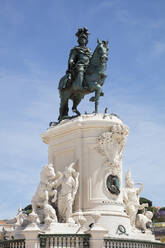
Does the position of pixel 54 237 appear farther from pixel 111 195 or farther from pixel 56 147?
pixel 56 147

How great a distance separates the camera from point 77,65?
61.9ft

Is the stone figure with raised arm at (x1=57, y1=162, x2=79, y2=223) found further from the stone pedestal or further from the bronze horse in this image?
the bronze horse

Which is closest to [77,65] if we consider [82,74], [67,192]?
[82,74]

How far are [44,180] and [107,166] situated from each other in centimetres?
238

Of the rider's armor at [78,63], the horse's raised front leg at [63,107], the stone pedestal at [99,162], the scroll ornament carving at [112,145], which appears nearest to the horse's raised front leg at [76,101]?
the horse's raised front leg at [63,107]

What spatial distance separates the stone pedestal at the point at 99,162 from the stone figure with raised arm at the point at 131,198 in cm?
118

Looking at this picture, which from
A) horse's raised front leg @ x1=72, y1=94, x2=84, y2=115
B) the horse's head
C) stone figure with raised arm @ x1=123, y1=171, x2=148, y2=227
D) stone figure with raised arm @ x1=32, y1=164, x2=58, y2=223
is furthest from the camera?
horse's raised front leg @ x1=72, y1=94, x2=84, y2=115

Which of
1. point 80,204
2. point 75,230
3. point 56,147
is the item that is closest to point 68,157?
point 56,147

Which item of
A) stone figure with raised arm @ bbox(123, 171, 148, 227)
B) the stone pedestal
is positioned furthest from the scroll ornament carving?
stone figure with raised arm @ bbox(123, 171, 148, 227)

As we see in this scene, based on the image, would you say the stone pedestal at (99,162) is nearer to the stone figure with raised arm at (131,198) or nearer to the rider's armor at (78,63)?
the stone figure with raised arm at (131,198)

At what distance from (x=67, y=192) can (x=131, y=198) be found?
3.37 metres

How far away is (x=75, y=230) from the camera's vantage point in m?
15.7

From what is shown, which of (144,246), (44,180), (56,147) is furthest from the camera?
(56,147)

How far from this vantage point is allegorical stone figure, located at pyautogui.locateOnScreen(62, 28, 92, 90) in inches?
734
